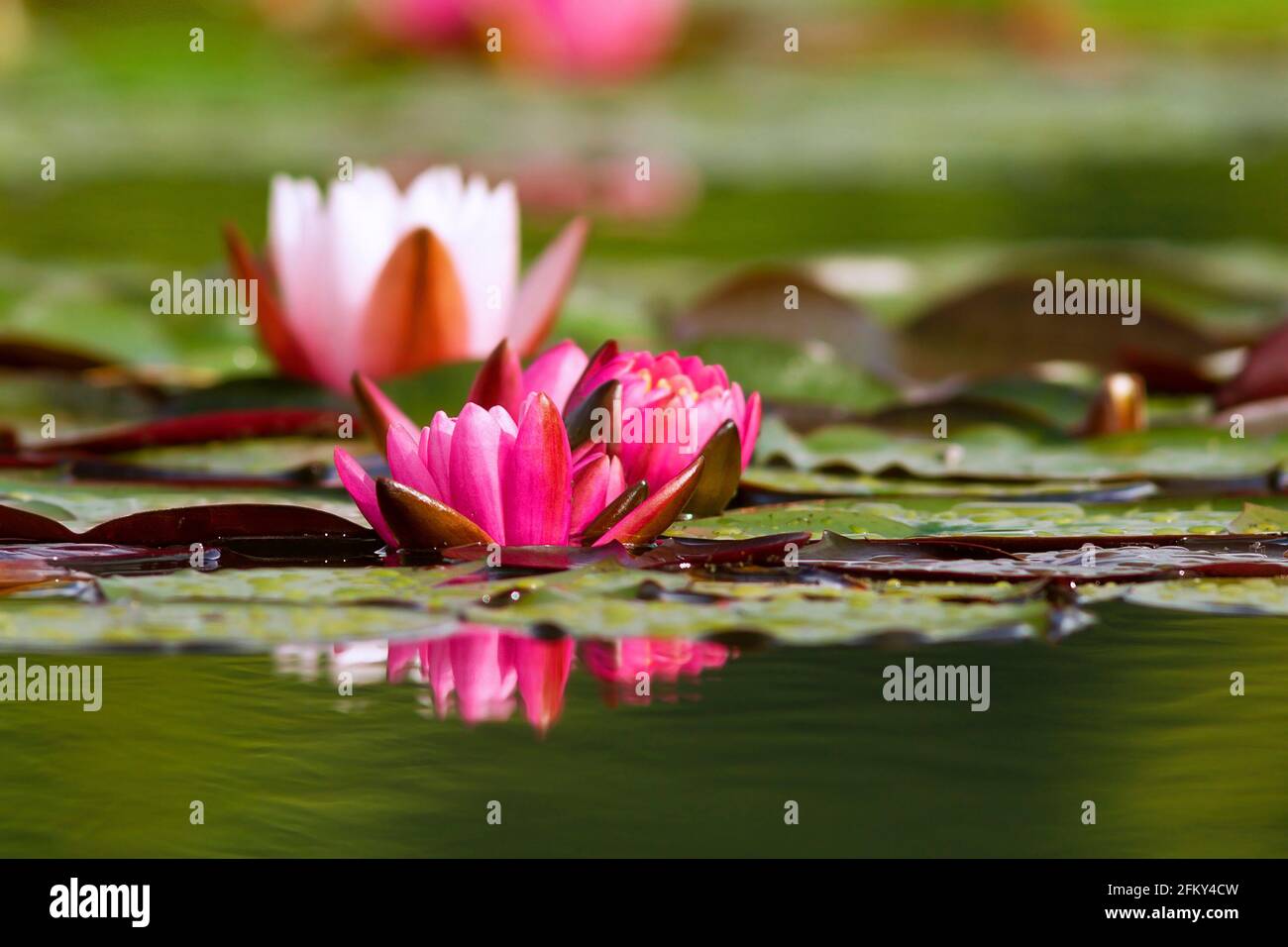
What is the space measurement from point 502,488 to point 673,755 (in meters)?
0.43

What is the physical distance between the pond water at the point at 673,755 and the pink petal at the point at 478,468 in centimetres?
21

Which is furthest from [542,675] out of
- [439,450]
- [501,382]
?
[501,382]

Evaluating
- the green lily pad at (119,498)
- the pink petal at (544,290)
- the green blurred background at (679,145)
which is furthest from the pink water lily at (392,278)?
the green blurred background at (679,145)

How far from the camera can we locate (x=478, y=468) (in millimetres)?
1864

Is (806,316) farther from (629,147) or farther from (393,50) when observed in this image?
(393,50)

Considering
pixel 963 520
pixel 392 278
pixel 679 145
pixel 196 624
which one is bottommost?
pixel 196 624

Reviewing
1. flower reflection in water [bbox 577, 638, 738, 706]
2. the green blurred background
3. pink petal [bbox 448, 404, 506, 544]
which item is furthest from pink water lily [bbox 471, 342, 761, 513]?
the green blurred background

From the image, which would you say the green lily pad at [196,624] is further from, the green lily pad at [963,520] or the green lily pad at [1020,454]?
the green lily pad at [1020,454]

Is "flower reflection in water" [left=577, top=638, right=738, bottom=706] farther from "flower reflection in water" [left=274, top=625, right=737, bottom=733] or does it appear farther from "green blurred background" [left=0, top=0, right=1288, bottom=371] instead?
"green blurred background" [left=0, top=0, right=1288, bottom=371]

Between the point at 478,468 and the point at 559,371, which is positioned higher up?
the point at 559,371

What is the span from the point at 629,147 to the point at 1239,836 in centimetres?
557

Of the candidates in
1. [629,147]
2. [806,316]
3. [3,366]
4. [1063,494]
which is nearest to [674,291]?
[806,316]

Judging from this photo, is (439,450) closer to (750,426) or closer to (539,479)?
(539,479)

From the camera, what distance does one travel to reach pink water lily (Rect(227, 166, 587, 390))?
258cm
